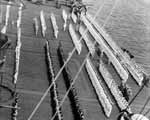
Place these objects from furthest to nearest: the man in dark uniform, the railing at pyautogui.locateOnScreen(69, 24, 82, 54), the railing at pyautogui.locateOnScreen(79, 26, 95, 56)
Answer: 1. the railing at pyautogui.locateOnScreen(69, 24, 82, 54)
2. the railing at pyautogui.locateOnScreen(79, 26, 95, 56)
3. the man in dark uniform

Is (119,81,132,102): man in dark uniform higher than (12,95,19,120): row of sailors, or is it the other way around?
(12,95,19,120): row of sailors

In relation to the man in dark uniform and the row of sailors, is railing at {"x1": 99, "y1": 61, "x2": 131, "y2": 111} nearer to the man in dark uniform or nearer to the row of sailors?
the man in dark uniform

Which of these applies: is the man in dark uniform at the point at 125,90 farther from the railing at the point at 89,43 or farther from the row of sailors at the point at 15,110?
the row of sailors at the point at 15,110

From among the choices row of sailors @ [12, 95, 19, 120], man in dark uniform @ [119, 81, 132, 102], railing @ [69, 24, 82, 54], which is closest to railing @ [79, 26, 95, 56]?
railing @ [69, 24, 82, 54]

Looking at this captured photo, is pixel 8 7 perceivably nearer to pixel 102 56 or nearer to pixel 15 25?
pixel 15 25

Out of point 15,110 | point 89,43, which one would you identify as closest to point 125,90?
point 15,110

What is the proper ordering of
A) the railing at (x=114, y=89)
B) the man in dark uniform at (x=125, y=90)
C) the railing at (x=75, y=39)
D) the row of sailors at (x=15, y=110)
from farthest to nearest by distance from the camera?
the railing at (x=75, y=39)
the man in dark uniform at (x=125, y=90)
the railing at (x=114, y=89)
the row of sailors at (x=15, y=110)

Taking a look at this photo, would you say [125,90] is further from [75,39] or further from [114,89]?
[75,39]

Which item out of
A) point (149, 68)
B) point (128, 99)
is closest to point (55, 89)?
point (128, 99)

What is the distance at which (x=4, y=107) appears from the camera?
20516 millimetres

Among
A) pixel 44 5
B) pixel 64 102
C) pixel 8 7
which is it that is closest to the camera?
pixel 64 102

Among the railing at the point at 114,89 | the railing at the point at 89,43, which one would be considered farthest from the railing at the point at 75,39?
the railing at the point at 114,89

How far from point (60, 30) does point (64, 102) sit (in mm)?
19331

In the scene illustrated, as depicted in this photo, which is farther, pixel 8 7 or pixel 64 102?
pixel 8 7
